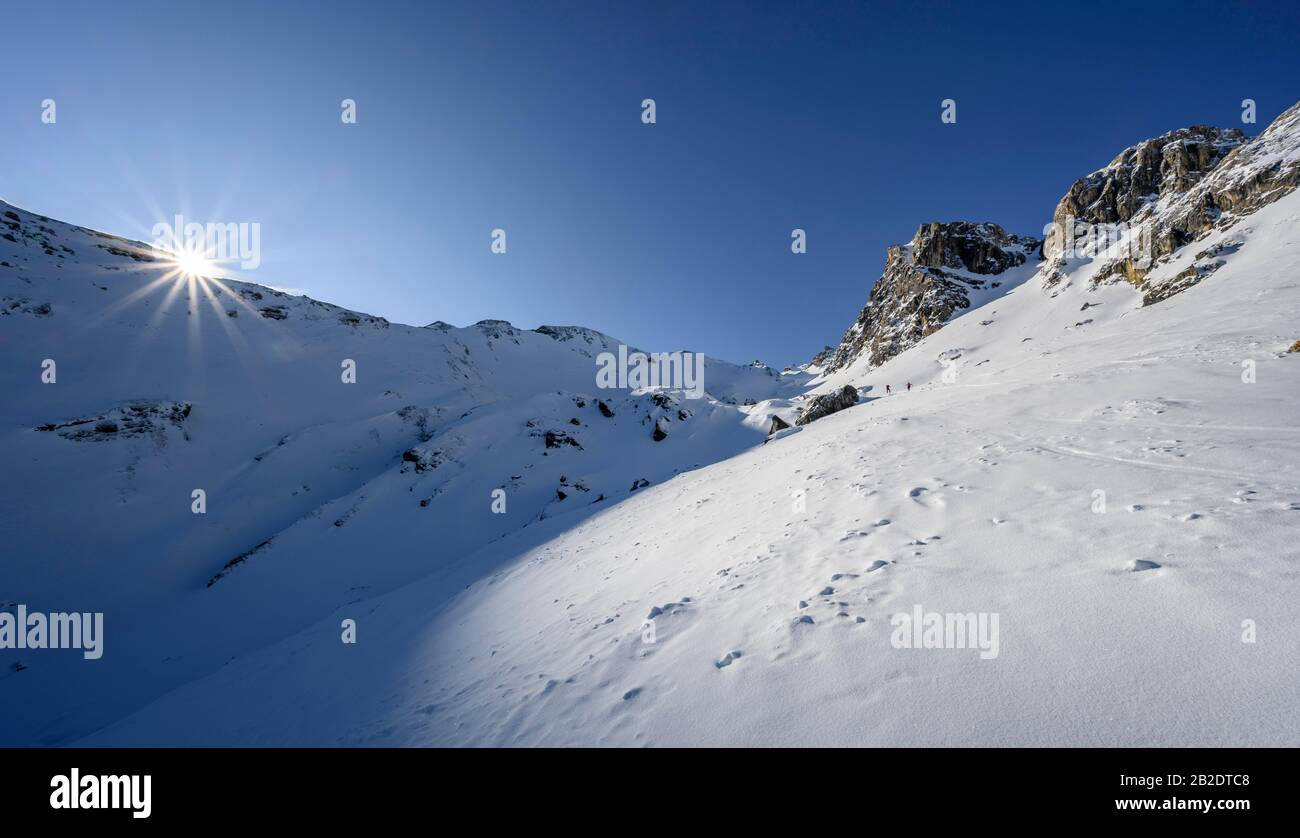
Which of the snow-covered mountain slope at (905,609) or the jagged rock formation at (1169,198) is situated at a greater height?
the jagged rock formation at (1169,198)

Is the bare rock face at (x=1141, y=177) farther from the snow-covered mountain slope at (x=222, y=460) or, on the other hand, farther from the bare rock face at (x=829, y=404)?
the snow-covered mountain slope at (x=222, y=460)

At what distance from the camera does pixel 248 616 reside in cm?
1864

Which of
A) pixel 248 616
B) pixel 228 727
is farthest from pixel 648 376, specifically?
pixel 228 727

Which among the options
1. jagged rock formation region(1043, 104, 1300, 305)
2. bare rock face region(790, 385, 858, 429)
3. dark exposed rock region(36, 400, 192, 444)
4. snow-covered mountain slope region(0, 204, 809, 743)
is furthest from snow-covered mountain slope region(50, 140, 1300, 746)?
jagged rock formation region(1043, 104, 1300, 305)

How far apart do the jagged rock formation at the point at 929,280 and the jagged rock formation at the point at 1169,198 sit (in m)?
10.2

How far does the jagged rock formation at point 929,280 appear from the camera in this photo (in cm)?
7894

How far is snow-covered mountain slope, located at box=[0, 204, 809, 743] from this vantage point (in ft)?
61.9

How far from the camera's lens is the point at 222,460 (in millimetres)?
28281

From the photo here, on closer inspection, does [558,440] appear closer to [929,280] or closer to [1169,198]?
[929,280]

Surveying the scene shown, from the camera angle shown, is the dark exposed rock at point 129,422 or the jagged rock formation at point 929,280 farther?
the jagged rock formation at point 929,280

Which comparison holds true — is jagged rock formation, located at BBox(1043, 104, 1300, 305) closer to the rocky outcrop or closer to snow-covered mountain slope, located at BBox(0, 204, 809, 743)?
the rocky outcrop

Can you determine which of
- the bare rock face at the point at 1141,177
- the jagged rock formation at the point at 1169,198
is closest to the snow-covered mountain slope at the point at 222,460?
the jagged rock formation at the point at 1169,198
